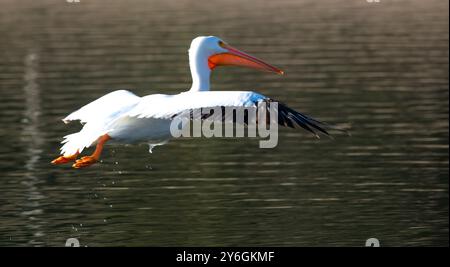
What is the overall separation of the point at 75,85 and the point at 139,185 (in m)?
8.03

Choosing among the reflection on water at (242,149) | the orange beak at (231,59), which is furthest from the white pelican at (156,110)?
the reflection on water at (242,149)

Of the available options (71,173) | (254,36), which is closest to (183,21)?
(254,36)

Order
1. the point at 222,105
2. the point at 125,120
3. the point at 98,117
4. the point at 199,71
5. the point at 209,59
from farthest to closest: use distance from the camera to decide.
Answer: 1. the point at 209,59
2. the point at 199,71
3. the point at 98,117
4. the point at 125,120
5. the point at 222,105

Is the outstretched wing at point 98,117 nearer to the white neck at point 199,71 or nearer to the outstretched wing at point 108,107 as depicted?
the outstretched wing at point 108,107

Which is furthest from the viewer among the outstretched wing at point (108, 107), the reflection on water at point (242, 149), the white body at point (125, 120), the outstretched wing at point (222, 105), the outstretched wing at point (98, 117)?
the reflection on water at point (242, 149)

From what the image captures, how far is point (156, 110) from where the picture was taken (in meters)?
9.88

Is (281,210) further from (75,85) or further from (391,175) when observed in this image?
(75,85)

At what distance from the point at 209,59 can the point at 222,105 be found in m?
1.94

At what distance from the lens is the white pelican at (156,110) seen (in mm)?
9531

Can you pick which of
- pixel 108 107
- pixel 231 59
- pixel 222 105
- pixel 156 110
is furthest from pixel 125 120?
pixel 222 105

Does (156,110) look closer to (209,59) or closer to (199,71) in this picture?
(199,71)

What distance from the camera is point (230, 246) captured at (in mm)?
11039

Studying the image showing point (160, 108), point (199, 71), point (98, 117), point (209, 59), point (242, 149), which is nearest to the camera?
point (160, 108)

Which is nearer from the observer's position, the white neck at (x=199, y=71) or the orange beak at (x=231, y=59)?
the white neck at (x=199, y=71)
